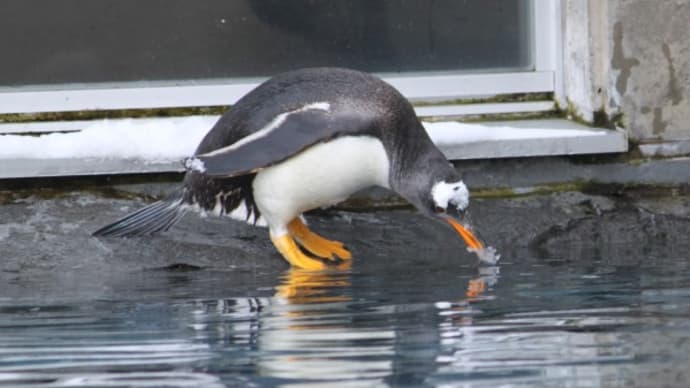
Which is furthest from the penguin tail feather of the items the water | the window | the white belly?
the window

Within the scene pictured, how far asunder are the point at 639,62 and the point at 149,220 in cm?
216

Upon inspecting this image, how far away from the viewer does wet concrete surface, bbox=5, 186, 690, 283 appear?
5.93 metres

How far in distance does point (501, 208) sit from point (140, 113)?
1.65 metres

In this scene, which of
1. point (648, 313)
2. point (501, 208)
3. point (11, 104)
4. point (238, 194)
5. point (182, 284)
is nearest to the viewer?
point (648, 313)

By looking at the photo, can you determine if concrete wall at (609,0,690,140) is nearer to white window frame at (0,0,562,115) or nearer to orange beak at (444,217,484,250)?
white window frame at (0,0,562,115)

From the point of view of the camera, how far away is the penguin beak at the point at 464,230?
18.7 feet

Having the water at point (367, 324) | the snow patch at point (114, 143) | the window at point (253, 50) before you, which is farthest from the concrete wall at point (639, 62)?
the snow patch at point (114, 143)

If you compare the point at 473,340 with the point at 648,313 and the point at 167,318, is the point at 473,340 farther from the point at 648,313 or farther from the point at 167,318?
the point at 167,318

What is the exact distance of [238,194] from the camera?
19.6 feet

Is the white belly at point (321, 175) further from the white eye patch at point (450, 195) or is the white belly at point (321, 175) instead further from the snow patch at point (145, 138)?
the snow patch at point (145, 138)

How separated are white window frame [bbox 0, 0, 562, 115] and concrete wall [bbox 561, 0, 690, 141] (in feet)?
1.00

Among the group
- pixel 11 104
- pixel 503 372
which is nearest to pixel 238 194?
pixel 11 104

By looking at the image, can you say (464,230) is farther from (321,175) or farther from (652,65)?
(652,65)

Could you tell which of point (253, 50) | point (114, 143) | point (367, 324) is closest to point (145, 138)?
point (114, 143)
